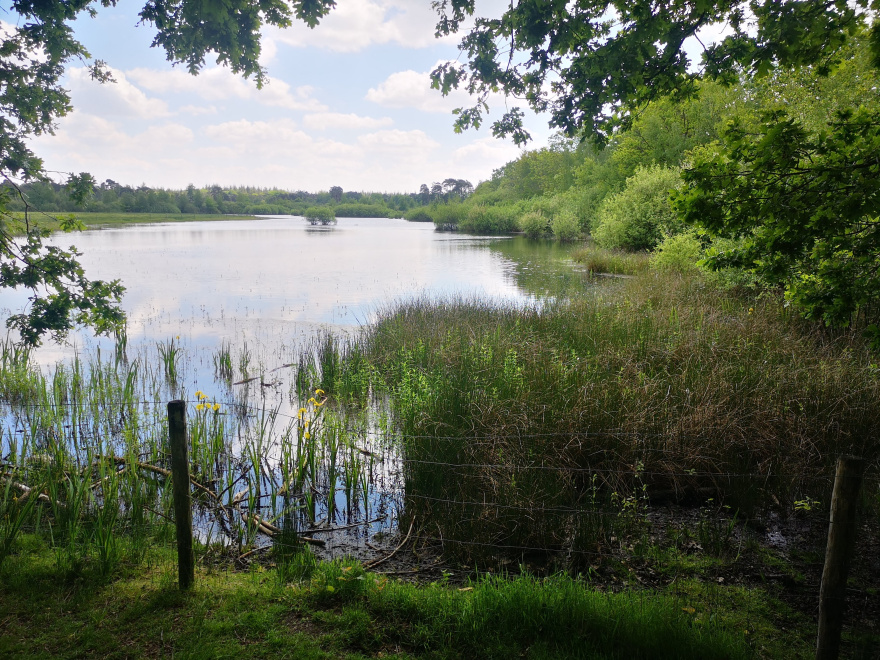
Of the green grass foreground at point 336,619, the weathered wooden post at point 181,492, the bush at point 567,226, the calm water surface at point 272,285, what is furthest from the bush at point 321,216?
the green grass foreground at point 336,619

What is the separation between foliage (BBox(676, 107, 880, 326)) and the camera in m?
3.45

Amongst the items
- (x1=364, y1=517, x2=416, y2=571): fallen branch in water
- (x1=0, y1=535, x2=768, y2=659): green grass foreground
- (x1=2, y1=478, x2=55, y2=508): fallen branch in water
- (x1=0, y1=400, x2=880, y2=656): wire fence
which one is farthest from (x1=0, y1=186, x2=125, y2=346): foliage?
(x1=364, y1=517, x2=416, y2=571): fallen branch in water

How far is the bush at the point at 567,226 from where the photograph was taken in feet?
142

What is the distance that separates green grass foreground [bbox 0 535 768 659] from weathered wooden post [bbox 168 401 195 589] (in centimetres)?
11

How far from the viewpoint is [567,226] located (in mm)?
44125

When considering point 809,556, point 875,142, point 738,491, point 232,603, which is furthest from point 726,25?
point 232,603

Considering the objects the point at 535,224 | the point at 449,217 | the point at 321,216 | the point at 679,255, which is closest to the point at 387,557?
the point at 679,255

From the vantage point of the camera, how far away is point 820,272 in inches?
168

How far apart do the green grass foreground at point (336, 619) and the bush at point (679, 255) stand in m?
14.3

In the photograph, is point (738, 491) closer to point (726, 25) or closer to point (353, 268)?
point (726, 25)

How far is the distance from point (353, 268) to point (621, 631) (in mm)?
24891

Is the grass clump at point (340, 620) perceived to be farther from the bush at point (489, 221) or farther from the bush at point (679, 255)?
the bush at point (489, 221)

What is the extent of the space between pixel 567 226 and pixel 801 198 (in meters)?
42.1

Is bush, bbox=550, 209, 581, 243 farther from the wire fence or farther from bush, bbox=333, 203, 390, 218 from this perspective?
bush, bbox=333, 203, 390, 218
